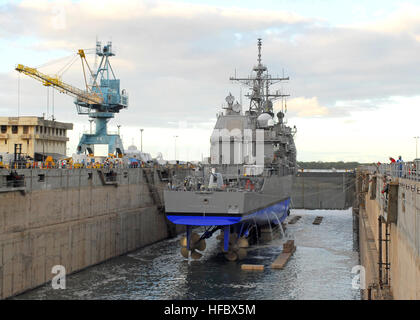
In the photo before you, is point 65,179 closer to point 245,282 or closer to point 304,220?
point 245,282

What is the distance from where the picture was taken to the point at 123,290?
81.6ft

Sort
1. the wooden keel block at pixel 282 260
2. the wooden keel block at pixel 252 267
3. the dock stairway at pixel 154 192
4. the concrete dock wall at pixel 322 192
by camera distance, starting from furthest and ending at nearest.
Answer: the concrete dock wall at pixel 322 192
the dock stairway at pixel 154 192
the wooden keel block at pixel 282 260
the wooden keel block at pixel 252 267

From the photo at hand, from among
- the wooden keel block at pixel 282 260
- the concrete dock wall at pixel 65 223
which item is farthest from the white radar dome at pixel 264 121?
the wooden keel block at pixel 282 260

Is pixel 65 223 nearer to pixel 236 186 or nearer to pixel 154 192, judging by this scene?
pixel 236 186

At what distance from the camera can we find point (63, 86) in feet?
156

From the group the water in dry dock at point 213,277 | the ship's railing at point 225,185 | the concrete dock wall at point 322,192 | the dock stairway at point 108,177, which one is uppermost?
the dock stairway at point 108,177

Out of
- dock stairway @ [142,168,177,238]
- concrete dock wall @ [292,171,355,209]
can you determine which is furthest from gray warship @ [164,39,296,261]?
concrete dock wall @ [292,171,355,209]

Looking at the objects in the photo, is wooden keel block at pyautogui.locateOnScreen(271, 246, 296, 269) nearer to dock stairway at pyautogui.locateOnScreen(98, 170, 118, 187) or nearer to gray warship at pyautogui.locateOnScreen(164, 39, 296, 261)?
gray warship at pyautogui.locateOnScreen(164, 39, 296, 261)

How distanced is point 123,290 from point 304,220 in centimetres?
3825

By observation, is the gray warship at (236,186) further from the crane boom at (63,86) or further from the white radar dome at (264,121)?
the crane boom at (63,86)

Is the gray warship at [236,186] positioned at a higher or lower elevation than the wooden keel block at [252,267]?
higher

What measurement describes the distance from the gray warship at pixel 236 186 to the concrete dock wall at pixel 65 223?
485cm

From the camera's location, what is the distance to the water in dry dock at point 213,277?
2422cm
